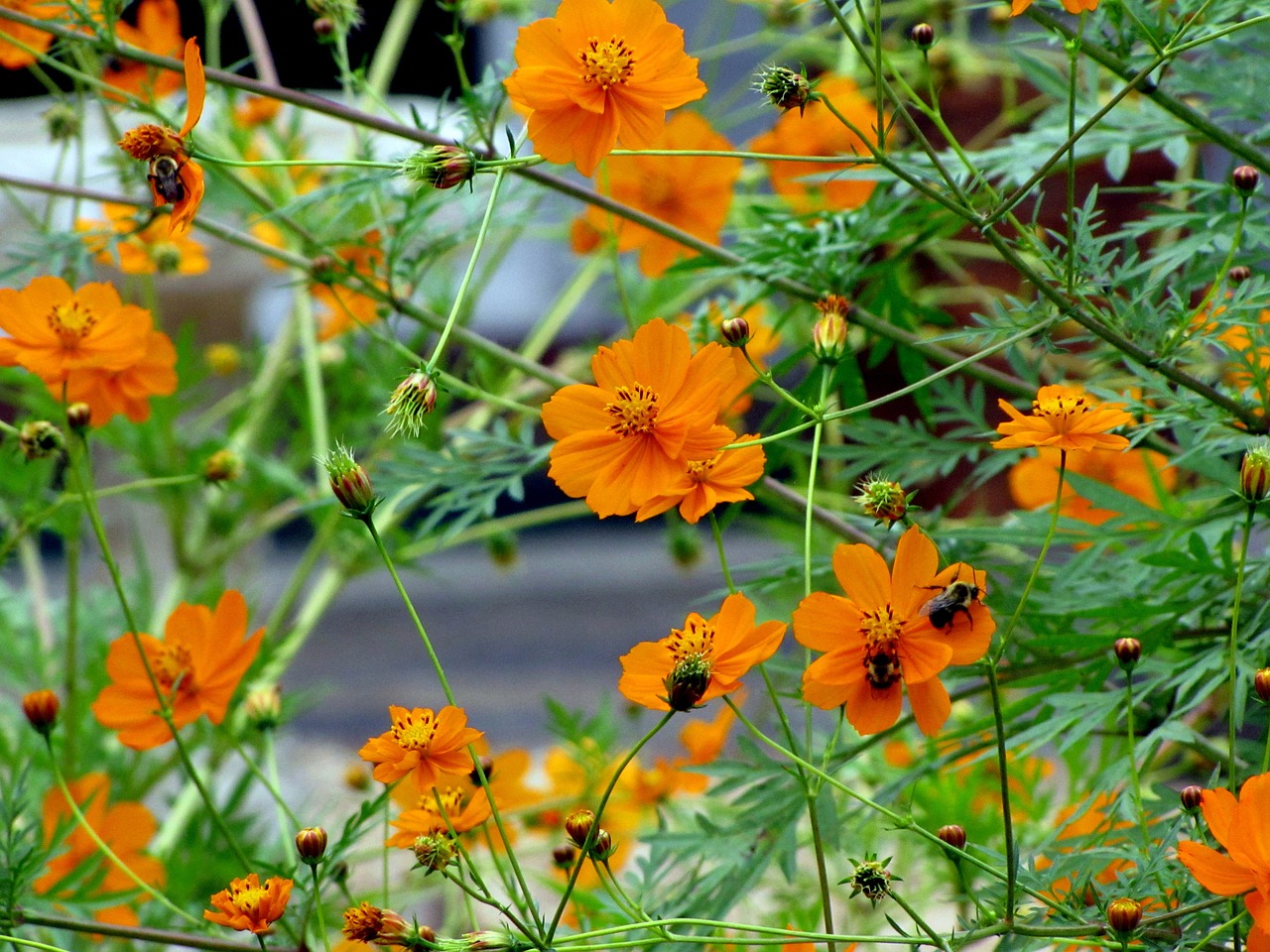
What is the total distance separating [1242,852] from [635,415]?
170 mm

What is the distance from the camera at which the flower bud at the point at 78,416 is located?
0.44 metres

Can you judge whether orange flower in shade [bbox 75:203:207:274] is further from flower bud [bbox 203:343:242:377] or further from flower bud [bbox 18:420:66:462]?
flower bud [bbox 203:343:242:377]

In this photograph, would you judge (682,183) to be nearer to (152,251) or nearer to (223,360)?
(152,251)

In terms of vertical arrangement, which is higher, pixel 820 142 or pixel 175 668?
pixel 820 142

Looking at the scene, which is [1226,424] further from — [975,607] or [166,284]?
[166,284]

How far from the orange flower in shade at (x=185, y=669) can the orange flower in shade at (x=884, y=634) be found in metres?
0.21

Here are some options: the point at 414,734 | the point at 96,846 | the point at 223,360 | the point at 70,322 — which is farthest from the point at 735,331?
the point at 223,360

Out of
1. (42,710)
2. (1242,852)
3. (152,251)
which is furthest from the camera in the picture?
(152,251)

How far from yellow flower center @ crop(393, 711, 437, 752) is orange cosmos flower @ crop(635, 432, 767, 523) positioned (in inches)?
2.9

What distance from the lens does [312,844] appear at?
1.12ft

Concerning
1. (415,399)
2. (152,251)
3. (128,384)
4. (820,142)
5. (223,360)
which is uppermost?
(223,360)

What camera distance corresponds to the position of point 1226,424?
395 mm

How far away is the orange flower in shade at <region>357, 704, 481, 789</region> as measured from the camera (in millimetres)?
311

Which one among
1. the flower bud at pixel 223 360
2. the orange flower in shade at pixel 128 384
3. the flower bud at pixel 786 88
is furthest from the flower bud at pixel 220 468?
the flower bud at pixel 223 360
